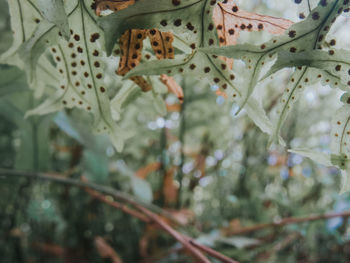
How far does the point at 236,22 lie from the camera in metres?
0.39

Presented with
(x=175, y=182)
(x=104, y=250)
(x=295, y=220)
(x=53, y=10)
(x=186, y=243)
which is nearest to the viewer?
(x=53, y=10)

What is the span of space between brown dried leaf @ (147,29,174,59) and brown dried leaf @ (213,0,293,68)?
6 cm

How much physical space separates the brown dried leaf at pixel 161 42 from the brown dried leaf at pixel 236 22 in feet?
0.20

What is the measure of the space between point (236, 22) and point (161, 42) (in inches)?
3.7

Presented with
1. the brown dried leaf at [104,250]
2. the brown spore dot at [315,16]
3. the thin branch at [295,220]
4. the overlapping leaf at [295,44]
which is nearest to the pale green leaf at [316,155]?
the overlapping leaf at [295,44]

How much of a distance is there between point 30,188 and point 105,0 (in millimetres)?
742

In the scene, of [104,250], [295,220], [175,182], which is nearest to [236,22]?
[295,220]

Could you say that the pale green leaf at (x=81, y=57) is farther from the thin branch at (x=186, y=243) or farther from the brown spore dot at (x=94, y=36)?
the thin branch at (x=186, y=243)

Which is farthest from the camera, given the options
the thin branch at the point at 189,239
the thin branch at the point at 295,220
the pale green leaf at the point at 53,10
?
the thin branch at the point at 295,220

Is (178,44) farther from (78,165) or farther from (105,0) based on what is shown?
(78,165)

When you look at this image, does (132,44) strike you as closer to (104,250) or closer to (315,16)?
(315,16)

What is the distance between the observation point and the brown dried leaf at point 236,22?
0.39 metres

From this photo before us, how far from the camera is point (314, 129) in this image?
148cm

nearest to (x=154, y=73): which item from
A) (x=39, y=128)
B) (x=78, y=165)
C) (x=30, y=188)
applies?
(x=39, y=128)
